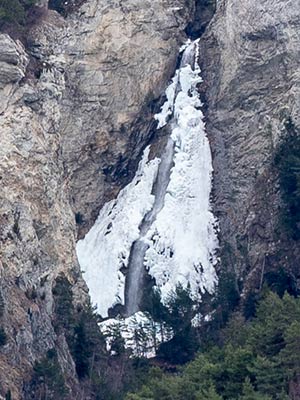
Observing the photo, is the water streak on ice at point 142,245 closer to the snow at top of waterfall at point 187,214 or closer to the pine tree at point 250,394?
the snow at top of waterfall at point 187,214

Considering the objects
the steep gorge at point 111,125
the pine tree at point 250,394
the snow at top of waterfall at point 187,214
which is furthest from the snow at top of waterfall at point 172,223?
the pine tree at point 250,394

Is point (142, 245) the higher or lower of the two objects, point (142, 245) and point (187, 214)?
the lower

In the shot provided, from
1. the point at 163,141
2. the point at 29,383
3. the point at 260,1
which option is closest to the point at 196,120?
the point at 163,141

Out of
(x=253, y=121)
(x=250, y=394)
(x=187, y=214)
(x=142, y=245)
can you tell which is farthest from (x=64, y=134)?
(x=250, y=394)

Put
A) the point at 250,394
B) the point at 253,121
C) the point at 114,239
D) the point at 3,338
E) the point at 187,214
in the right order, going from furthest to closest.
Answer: the point at 114,239, the point at 187,214, the point at 253,121, the point at 3,338, the point at 250,394

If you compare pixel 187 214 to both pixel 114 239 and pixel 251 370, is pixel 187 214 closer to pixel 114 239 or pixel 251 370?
pixel 114 239
